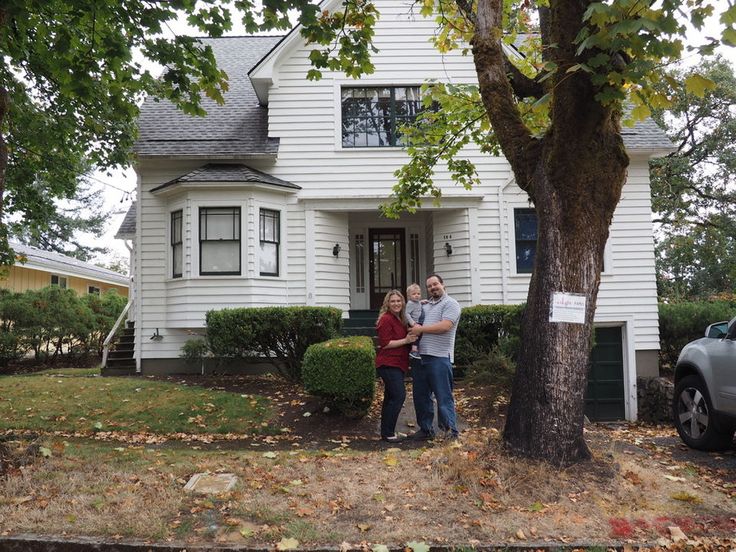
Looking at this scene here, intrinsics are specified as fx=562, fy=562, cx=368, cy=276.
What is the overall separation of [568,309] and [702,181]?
69.6ft

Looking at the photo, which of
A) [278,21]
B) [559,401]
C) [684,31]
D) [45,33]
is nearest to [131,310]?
[45,33]

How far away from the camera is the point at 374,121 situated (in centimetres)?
1370

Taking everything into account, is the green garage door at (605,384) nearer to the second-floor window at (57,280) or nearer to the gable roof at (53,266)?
the gable roof at (53,266)

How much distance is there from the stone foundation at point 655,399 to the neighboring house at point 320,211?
0.44 metres

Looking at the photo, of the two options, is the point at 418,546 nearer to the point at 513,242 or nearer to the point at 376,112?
the point at 513,242

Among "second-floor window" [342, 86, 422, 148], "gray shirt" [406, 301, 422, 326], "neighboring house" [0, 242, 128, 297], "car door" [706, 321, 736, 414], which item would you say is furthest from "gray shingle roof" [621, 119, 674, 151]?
"neighboring house" [0, 242, 128, 297]

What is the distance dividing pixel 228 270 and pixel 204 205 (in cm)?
154

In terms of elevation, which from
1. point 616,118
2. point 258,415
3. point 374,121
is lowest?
point 258,415

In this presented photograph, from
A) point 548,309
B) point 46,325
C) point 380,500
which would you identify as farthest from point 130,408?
point 46,325

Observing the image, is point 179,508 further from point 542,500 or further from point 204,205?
point 204,205

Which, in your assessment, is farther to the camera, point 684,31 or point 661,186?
point 661,186

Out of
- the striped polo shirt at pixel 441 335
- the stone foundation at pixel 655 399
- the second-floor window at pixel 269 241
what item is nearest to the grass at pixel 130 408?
the striped polo shirt at pixel 441 335

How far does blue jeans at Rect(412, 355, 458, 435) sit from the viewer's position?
21.5ft

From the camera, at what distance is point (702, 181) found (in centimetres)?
2238
